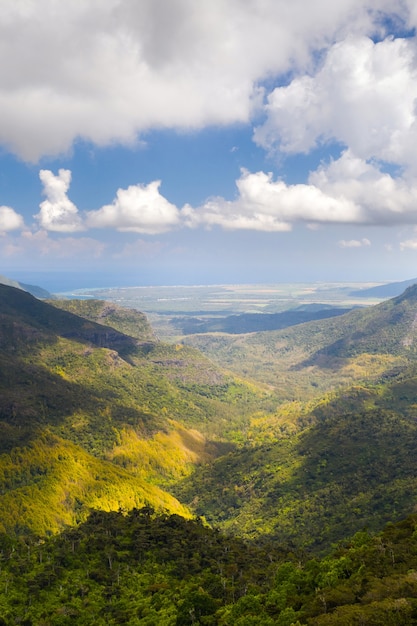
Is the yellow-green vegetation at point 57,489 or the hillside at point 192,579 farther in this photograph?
the yellow-green vegetation at point 57,489

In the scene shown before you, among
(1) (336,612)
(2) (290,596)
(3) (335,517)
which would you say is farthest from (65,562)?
(3) (335,517)

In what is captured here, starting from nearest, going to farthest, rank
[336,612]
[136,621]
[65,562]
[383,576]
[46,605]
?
[336,612] < [383,576] < [136,621] < [46,605] < [65,562]

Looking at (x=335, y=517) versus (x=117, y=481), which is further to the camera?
(x=117, y=481)

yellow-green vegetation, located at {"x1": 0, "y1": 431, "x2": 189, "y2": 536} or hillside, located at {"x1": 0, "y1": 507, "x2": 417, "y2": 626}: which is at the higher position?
hillside, located at {"x1": 0, "y1": 507, "x2": 417, "y2": 626}

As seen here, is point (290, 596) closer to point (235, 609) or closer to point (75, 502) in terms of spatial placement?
point (235, 609)

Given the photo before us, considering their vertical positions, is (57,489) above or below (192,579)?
below

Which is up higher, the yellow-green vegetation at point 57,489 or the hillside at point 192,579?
the hillside at point 192,579

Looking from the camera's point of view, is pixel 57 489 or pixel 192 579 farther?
pixel 57 489

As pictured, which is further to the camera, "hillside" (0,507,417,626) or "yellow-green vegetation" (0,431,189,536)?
"yellow-green vegetation" (0,431,189,536)

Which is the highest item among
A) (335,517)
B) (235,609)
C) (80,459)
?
(235,609)

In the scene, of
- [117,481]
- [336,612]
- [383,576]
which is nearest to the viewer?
[336,612]

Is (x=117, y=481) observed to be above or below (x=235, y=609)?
below
